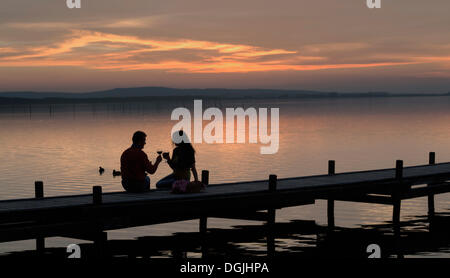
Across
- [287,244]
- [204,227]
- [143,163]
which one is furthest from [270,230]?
[143,163]

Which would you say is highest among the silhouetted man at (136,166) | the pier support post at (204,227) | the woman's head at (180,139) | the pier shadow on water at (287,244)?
the woman's head at (180,139)

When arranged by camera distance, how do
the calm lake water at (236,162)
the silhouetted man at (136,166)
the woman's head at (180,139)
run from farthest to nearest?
the calm lake water at (236,162) < the woman's head at (180,139) < the silhouetted man at (136,166)

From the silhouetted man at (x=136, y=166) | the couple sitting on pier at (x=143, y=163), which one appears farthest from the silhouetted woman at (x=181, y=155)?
the silhouetted man at (x=136, y=166)

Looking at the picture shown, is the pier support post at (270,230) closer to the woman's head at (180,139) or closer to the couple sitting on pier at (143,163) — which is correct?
the couple sitting on pier at (143,163)

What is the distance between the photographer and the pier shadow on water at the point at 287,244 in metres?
19.2

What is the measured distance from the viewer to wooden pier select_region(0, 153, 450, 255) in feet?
45.4

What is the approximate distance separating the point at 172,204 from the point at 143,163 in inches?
51.1

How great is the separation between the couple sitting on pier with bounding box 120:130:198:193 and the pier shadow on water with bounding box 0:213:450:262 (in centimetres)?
286

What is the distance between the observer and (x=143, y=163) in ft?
51.9

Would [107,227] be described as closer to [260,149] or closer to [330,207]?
[330,207]

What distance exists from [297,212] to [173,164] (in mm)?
11376

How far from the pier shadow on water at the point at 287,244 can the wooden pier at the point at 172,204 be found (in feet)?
2.55

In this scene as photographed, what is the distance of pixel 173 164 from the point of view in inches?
652
